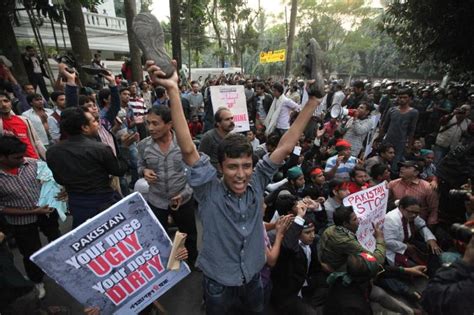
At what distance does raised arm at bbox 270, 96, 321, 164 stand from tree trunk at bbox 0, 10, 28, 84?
8375mm

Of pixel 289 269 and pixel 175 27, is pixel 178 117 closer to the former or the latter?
pixel 289 269

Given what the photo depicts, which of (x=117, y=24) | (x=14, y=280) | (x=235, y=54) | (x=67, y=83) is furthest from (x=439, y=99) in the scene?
(x=235, y=54)

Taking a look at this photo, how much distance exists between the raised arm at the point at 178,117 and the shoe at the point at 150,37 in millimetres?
70

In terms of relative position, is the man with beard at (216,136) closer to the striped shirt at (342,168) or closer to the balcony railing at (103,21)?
the striped shirt at (342,168)

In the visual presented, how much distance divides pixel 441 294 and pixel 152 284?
1.76 meters

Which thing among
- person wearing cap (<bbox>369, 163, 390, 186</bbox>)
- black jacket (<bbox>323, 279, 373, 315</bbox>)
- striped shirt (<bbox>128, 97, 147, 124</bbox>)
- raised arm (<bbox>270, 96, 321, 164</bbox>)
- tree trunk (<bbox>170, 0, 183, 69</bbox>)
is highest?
tree trunk (<bbox>170, 0, 183, 69</bbox>)

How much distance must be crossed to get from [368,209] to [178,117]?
2221 millimetres

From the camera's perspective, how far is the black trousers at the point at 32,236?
8.89 feet

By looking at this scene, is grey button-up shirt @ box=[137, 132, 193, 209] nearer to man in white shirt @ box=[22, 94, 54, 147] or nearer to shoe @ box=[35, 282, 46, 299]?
shoe @ box=[35, 282, 46, 299]

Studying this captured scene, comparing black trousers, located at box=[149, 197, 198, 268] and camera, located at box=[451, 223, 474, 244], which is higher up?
camera, located at box=[451, 223, 474, 244]

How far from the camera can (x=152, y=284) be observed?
213cm

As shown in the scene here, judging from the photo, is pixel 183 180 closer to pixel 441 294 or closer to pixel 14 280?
pixel 14 280

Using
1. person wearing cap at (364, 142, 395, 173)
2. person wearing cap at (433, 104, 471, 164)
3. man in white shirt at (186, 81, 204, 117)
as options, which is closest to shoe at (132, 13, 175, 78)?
person wearing cap at (364, 142, 395, 173)

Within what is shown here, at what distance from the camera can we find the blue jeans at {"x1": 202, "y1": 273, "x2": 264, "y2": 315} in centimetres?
177
